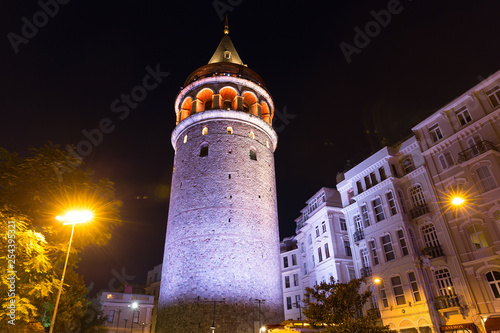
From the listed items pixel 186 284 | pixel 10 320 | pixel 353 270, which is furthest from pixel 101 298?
pixel 10 320

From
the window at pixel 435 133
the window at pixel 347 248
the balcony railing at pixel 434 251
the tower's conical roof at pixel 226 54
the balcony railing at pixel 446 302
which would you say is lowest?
the balcony railing at pixel 446 302

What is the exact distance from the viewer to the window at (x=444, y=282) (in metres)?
19.5

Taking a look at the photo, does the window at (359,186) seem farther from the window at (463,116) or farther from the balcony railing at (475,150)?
the window at (463,116)

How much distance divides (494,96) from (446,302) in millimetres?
13303

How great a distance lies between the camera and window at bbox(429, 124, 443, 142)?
911 inches

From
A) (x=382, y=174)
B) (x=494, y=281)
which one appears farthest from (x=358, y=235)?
(x=494, y=281)

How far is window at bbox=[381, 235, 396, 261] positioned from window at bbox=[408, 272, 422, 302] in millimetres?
1724

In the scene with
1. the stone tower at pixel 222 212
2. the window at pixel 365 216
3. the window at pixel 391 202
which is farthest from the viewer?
the window at pixel 365 216

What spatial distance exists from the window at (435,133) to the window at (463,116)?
1.49 metres

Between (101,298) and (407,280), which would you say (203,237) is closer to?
(407,280)

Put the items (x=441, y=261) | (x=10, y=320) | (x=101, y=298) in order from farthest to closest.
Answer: (x=101, y=298), (x=441, y=261), (x=10, y=320)

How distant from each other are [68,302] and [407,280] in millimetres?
22625

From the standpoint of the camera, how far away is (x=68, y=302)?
69.9ft

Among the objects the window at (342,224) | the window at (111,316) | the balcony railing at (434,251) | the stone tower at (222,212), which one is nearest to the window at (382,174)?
the balcony railing at (434,251)
